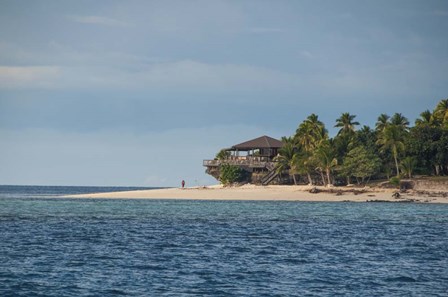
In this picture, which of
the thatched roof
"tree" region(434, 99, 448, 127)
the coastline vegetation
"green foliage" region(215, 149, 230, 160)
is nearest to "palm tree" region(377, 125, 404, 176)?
the coastline vegetation

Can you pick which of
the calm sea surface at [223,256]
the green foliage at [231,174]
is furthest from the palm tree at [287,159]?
the calm sea surface at [223,256]

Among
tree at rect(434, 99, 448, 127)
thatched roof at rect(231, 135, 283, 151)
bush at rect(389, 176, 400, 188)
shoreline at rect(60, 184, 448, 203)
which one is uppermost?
tree at rect(434, 99, 448, 127)

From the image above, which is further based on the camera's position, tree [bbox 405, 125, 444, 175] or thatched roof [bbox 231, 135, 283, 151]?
thatched roof [bbox 231, 135, 283, 151]

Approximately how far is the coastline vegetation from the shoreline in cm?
459

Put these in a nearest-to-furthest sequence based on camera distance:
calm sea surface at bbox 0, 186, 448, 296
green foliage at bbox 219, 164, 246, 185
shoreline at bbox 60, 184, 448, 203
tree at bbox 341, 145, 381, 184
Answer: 1. calm sea surface at bbox 0, 186, 448, 296
2. shoreline at bbox 60, 184, 448, 203
3. tree at bbox 341, 145, 381, 184
4. green foliage at bbox 219, 164, 246, 185

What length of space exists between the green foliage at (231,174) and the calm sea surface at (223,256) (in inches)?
2236

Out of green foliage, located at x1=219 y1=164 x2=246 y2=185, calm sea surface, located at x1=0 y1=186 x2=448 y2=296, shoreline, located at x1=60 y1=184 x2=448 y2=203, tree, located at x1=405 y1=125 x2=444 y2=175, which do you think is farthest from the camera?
green foliage, located at x1=219 y1=164 x2=246 y2=185

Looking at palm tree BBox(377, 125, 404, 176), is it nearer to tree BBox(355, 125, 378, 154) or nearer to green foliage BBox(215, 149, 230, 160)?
tree BBox(355, 125, 378, 154)

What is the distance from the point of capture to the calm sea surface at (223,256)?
32.1 meters

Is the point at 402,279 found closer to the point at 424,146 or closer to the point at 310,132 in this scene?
the point at 424,146

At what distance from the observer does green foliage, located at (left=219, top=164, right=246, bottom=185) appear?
129875 millimetres

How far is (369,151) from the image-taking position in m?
120

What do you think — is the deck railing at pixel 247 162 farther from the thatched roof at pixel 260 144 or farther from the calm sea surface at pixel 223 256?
the calm sea surface at pixel 223 256

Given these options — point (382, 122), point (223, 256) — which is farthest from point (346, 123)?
point (223, 256)
